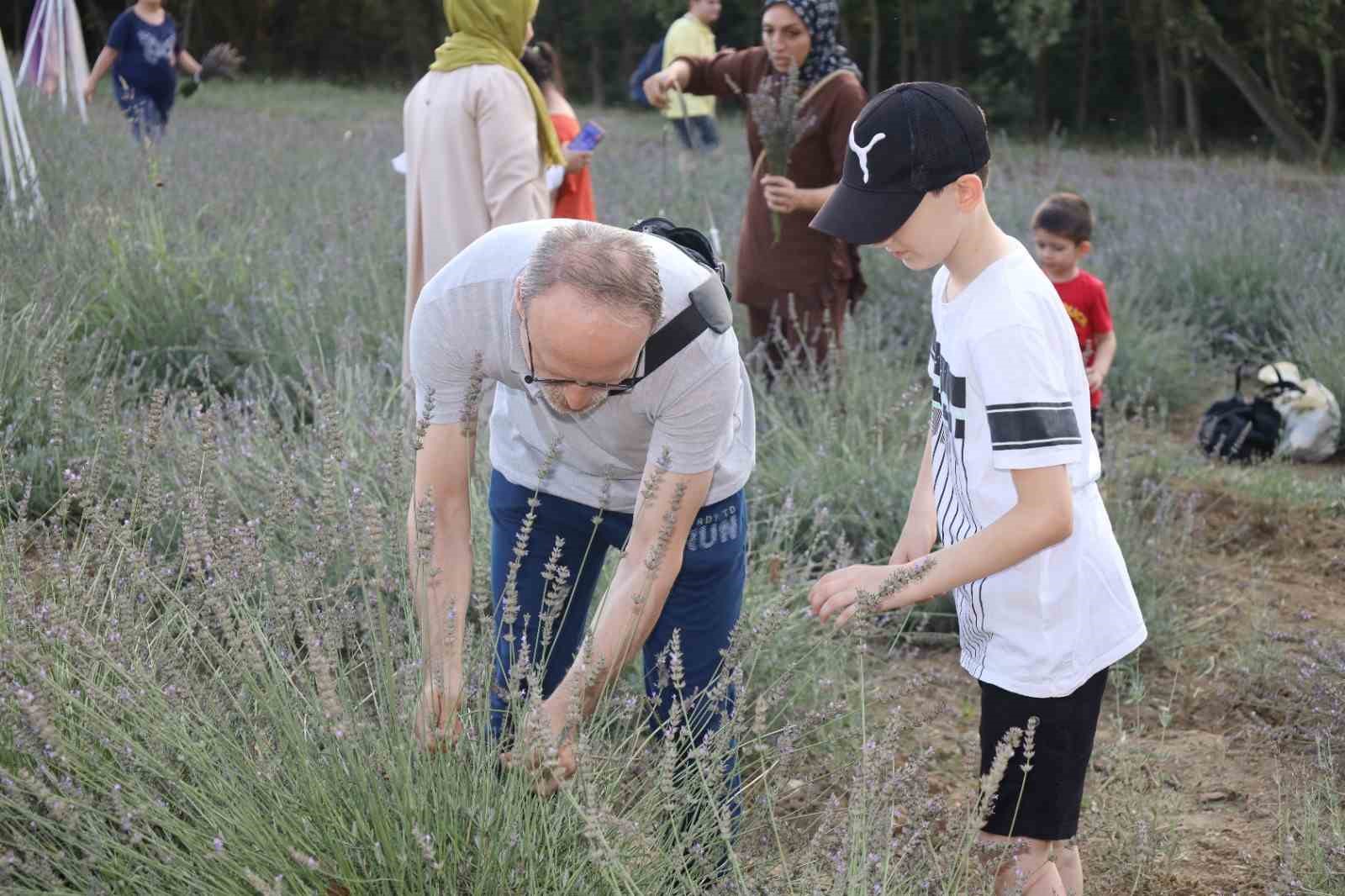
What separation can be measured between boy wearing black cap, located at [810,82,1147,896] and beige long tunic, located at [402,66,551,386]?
78.7 inches

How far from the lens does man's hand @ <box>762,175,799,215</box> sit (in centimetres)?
438

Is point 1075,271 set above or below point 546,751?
below

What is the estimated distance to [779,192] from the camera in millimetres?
4387

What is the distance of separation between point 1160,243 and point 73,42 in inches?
318

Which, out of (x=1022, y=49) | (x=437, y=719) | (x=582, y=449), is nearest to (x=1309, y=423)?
(x=582, y=449)

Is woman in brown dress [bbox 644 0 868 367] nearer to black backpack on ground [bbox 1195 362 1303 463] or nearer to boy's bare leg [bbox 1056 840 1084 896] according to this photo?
black backpack on ground [bbox 1195 362 1303 463]

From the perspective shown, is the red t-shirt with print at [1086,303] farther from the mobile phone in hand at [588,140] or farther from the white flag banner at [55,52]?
the white flag banner at [55,52]

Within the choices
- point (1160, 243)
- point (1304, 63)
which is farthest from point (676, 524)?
point (1304, 63)

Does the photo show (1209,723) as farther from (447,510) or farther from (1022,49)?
(1022,49)

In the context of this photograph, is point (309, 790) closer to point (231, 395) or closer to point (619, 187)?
point (231, 395)

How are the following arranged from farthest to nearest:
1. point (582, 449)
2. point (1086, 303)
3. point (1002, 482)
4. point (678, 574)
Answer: point (1086, 303)
point (678, 574)
point (582, 449)
point (1002, 482)

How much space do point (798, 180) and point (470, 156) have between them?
1230 millimetres

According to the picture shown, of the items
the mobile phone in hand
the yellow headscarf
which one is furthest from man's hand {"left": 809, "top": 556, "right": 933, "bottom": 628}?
the mobile phone in hand

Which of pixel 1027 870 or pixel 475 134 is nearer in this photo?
pixel 1027 870
